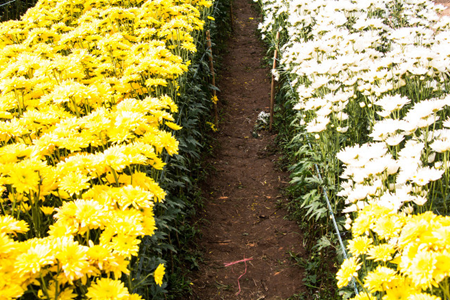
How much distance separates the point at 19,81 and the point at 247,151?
341cm

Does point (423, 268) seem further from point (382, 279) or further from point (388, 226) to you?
point (388, 226)

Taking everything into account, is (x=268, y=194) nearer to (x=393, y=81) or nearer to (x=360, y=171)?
(x=393, y=81)

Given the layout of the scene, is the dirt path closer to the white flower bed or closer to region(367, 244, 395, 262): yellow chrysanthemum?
the white flower bed

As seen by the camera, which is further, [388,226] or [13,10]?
[13,10]

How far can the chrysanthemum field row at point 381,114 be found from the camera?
1896mm

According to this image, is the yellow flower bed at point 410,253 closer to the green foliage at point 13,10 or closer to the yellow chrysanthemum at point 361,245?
the yellow chrysanthemum at point 361,245

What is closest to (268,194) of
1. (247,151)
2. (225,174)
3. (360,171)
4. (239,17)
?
(225,174)

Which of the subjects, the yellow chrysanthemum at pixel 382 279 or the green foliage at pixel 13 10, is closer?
the yellow chrysanthemum at pixel 382 279

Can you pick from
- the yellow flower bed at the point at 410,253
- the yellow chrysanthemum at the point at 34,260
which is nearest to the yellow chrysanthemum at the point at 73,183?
the yellow chrysanthemum at the point at 34,260

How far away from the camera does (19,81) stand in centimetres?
266

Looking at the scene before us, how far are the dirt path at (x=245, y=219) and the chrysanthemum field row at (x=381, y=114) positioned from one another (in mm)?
989

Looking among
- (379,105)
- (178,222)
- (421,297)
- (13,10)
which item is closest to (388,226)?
(421,297)

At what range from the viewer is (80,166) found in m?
1.88

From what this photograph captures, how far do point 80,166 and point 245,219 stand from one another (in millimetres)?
2597
